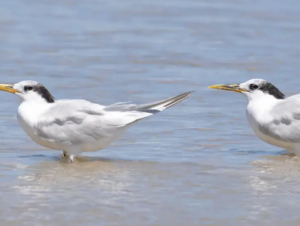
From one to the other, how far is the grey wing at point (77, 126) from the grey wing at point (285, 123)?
1.19m

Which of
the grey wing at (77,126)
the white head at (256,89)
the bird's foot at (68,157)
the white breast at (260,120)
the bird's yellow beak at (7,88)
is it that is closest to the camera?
the grey wing at (77,126)

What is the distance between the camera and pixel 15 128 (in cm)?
823

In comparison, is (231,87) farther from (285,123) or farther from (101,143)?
(101,143)

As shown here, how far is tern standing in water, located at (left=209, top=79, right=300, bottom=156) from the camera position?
7453 millimetres

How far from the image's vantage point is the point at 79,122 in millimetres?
7195

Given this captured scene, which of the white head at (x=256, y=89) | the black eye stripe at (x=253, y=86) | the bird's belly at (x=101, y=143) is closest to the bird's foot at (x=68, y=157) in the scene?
the bird's belly at (x=101, y=143)

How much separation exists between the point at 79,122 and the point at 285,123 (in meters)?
1.68

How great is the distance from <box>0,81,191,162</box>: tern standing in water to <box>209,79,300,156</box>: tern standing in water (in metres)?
0.79

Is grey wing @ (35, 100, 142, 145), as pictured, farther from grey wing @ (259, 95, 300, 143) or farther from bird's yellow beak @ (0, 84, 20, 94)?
grey wing @ (259, 95, 300, 143)

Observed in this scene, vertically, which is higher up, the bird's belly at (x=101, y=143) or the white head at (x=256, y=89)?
the white head at (x=256, y=89)

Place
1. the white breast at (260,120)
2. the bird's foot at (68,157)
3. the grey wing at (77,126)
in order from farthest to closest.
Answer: the white breast at (260,120) → the bird's foot at (68,157) → the grey wing at (77,126)

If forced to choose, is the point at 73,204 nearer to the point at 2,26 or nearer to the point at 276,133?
the point at 276,133

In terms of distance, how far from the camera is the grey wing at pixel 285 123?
7.44 metres

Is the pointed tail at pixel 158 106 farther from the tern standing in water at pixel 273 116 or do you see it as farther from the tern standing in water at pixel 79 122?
the tern standing in water at pixel 273 116
